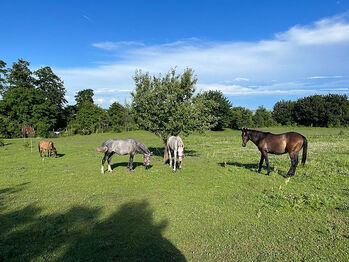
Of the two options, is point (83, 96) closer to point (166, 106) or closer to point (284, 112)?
point (166, 106)

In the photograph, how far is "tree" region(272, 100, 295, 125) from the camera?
9231 cm

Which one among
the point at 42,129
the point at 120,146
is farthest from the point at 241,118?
the point at 120,146

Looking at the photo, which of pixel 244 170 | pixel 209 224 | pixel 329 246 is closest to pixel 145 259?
pixel 209 224

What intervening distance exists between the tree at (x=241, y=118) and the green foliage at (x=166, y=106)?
197ft

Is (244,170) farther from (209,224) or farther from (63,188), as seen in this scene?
(63,188)

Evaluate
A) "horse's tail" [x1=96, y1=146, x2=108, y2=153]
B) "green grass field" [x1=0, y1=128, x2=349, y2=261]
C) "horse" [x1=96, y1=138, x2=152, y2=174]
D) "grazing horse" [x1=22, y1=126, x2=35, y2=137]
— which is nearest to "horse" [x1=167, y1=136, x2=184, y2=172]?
"green grass field" [x1=0, y1=128, x2=349, y2=261]

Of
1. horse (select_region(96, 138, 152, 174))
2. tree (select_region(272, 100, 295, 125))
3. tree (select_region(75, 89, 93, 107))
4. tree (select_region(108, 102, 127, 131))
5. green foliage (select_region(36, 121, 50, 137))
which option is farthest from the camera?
tree (select_region(272, 100, 295, 125))

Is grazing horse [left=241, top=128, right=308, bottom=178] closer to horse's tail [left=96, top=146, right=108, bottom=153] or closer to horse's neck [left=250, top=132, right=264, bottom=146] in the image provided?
horse's neck [left=250, top=132, right=264, bottom=146]

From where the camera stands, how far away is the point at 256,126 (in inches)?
3255

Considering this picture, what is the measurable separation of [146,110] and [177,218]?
12541 mm

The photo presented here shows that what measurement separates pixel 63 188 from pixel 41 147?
46.9 feet

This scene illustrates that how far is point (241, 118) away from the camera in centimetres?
7819

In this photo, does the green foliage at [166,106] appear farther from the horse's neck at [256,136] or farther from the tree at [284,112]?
the tree at [284,112]

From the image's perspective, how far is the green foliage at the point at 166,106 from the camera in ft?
59.4
